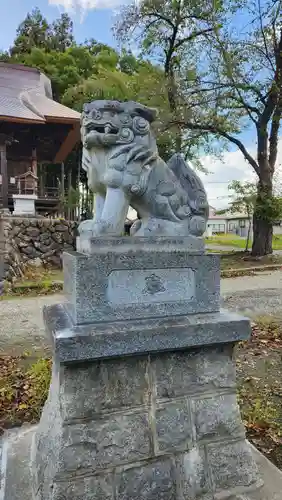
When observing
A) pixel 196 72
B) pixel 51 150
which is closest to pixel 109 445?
pixel 196 72

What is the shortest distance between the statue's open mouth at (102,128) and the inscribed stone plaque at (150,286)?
696 mm

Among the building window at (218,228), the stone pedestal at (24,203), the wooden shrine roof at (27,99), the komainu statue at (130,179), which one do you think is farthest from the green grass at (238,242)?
the building window at (218,228)

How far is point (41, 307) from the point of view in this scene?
19.9 feet

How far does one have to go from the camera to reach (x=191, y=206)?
6.20ft

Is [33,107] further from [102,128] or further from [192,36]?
[102,128]

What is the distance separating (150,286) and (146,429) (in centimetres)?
68

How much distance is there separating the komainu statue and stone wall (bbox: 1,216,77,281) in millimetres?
7680

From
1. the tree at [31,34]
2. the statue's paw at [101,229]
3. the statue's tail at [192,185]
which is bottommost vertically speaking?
the statue's paw at [101,229]

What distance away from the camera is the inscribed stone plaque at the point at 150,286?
5.28 feet

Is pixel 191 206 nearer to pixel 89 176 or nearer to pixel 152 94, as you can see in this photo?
pixel 89 176

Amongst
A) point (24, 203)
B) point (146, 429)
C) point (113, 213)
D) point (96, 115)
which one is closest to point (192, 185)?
point (113, 213)

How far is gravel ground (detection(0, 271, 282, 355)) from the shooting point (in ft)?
14.4

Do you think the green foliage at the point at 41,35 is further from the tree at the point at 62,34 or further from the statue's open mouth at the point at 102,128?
the statue's open mouth at the point at 102,128

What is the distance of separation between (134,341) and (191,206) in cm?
80
